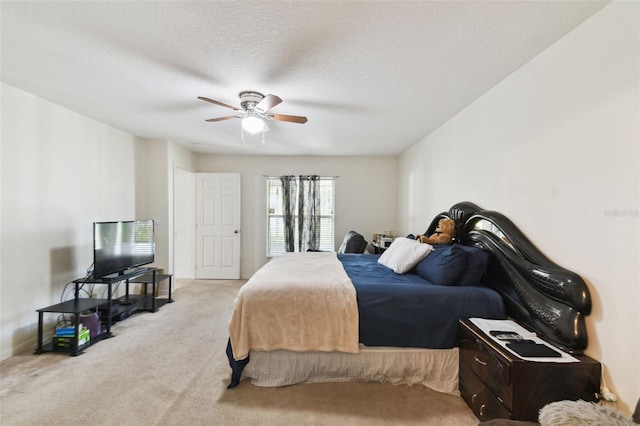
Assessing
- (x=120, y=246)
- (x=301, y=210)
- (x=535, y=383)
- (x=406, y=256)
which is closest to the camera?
(x=535, y=383)

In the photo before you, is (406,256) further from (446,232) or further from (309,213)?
(309,213)

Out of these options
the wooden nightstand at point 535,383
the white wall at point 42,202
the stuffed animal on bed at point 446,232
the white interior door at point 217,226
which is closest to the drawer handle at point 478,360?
the wooden nightstand at point 535,383

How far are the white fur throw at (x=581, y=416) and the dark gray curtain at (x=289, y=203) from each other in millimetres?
4465

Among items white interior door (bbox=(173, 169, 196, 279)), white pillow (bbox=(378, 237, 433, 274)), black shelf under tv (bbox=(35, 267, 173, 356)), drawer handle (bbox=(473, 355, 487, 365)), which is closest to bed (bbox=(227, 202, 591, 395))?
drawer handle (bbox=(473, 355, 487, 365))

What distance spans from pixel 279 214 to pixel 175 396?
12.2 feet

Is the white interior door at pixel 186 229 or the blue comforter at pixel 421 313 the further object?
the white interior door at pixel 186 229

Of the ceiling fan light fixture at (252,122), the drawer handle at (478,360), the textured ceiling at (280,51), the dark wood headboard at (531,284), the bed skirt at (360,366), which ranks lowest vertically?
the bed skirt at (360,366)

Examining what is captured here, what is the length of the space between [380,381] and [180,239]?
14.8ft

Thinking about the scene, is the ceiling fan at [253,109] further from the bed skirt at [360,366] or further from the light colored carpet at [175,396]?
the light colored carpet at [175,396]

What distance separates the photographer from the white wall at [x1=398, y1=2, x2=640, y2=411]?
4.46 feet

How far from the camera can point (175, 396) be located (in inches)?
79.1

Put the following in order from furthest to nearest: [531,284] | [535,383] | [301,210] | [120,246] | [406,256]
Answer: [301,210] < [120,246] < [406,256] < [531,284] < [535,383]

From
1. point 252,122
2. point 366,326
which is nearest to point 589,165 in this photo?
point 366,326

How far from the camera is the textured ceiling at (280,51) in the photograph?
4.90ft
